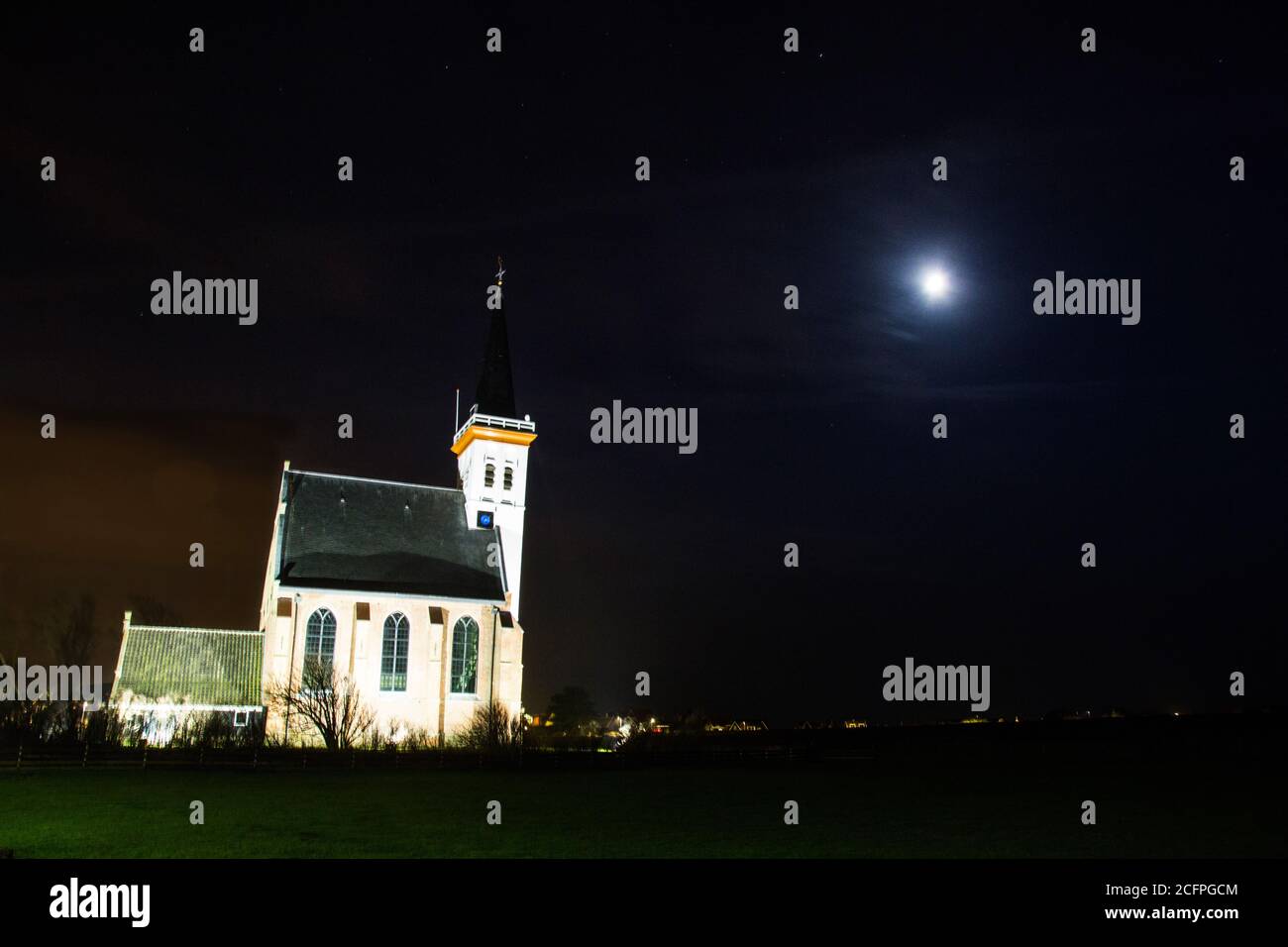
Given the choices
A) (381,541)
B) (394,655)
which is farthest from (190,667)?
(381,541)

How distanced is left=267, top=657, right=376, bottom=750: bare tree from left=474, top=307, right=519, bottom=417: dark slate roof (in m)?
21.3

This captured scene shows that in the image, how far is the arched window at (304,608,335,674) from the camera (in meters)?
53.4

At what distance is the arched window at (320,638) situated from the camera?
5341 cm

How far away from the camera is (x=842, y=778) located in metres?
36.4

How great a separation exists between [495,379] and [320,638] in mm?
22008

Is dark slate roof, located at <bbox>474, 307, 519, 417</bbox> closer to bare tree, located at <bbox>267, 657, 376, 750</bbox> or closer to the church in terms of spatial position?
the church

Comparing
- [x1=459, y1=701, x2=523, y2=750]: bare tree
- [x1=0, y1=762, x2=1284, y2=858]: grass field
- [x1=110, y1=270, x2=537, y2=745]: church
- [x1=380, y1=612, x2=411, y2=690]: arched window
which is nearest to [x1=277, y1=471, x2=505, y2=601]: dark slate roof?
[x1=110, y1=270, x2=537, y2=745]: church

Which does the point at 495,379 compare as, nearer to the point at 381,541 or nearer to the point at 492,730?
the point at 381,541

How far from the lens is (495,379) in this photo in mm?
67562
